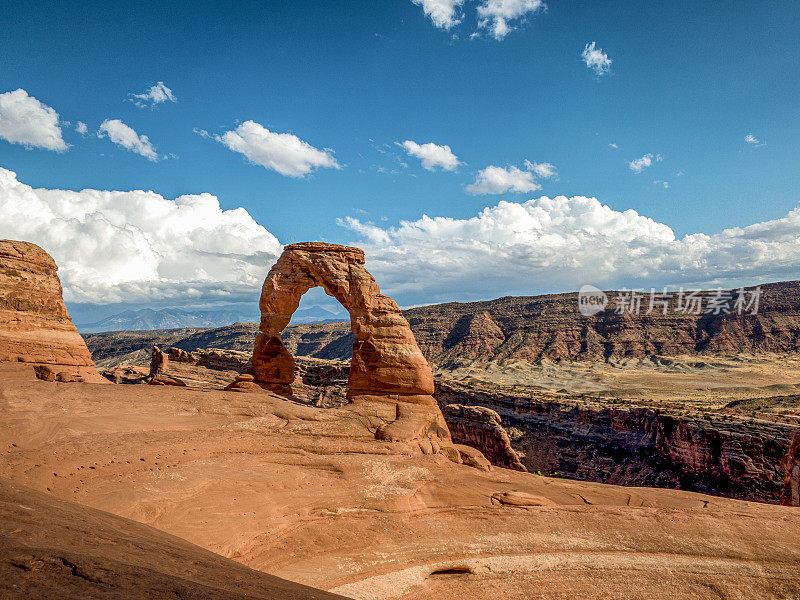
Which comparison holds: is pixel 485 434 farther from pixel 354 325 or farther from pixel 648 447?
pixel 354 325

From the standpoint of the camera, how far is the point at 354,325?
79.3ft

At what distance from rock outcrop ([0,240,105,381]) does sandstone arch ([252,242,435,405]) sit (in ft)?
31.1

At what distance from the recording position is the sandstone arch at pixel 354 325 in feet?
73.2

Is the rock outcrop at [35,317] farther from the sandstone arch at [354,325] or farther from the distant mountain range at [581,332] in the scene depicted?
the distant mountain range at [581,332]

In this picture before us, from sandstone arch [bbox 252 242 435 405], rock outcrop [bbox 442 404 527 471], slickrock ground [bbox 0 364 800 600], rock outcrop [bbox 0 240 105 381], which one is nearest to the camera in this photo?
slickrock ground [bbox 0 364 800 600]

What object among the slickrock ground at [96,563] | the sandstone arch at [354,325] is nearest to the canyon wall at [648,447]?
the sandstone arch at [354,325]

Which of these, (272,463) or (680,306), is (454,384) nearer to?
(272,463)

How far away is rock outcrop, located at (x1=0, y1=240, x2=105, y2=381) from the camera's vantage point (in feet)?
68.6

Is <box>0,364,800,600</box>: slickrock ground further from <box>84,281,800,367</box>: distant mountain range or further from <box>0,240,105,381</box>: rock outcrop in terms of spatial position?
<box>84,281,800,367</box>: distant mountain range

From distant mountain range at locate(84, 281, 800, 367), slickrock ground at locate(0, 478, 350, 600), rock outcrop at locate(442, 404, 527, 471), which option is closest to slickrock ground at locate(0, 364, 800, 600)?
slickrock ground at locate(0, 478, 350, 600)

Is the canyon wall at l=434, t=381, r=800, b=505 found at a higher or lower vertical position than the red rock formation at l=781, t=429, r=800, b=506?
lower

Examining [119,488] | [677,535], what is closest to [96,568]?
[119,488]

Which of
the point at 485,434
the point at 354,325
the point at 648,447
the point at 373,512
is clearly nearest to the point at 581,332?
the point at 648,447

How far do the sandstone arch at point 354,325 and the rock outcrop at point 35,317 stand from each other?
373 inches
